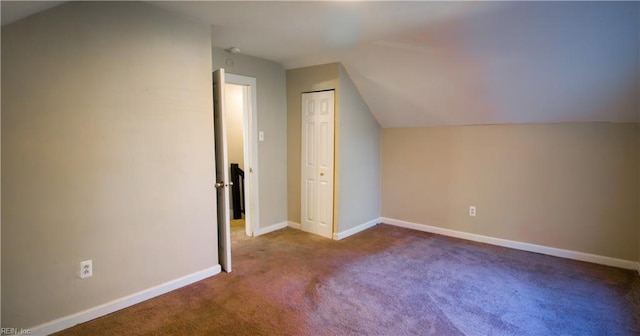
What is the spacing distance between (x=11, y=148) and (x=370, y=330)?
2546mm

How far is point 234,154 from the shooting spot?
17.2 feet

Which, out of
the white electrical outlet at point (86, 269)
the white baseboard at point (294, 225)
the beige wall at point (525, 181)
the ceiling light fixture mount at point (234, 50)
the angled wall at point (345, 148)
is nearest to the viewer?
the white electrical outlet at point (86, 269)

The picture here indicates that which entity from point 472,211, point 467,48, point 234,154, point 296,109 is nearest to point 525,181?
point 472,211

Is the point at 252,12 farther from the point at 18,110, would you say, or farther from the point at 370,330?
the point at 370,330

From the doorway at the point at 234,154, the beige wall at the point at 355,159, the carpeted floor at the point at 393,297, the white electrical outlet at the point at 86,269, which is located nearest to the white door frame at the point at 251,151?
the doorway at the point at 234,154

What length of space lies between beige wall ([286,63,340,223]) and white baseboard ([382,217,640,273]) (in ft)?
4.53

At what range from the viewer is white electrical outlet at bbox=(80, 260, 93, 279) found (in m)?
2.32

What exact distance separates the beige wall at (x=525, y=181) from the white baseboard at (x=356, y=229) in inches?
10.4

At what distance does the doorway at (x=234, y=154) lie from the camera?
3.07 metres

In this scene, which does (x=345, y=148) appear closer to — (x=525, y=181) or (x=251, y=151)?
(x=251, y=151)

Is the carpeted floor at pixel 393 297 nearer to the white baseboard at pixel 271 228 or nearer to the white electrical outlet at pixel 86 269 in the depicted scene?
the white electrical outlet at pixel 86 269

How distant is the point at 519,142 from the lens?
3746 millimetres

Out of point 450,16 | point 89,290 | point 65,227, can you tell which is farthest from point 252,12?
point 89,290

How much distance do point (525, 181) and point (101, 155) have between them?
4136 millimetres
